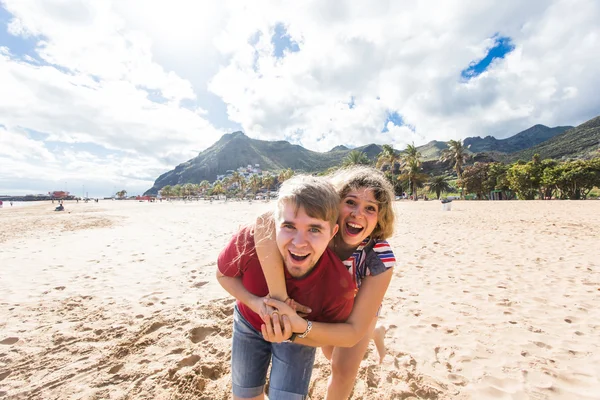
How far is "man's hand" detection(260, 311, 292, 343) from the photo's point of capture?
5.46 feet

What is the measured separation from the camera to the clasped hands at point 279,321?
65.6 inches

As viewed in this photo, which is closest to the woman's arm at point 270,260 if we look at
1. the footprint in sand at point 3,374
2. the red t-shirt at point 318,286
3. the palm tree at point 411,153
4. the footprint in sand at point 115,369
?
the red t-shirt at point 318,286

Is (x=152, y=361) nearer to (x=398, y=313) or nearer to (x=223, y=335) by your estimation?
(x=223, y=335)

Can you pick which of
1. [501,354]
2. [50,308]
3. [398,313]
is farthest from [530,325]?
[50,308]

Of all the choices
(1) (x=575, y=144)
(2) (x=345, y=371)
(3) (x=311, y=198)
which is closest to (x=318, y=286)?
(3) (x=311, y=198)

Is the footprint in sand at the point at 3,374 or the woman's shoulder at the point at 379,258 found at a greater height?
the woman's shoulder at the point at 379,258

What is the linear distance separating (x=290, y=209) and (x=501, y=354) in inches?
129

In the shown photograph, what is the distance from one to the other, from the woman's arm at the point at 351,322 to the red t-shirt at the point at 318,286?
0.28ft

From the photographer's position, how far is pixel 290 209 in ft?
6.04

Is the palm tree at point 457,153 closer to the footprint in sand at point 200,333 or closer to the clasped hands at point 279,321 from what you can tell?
the footprint in sand at point 200,333

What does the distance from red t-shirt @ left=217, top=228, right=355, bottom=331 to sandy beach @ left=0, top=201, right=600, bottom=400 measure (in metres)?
0.43

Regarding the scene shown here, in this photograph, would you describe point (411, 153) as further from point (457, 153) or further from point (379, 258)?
point (379, 258)

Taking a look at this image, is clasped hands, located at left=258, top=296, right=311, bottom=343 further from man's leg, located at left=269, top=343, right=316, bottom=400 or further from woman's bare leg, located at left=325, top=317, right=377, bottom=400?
woman's bare leg, located at left=325, top=317, right=377, bottom=400

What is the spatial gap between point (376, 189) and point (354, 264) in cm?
65
